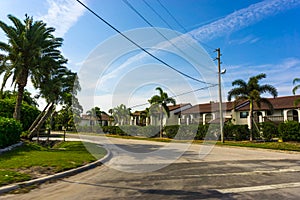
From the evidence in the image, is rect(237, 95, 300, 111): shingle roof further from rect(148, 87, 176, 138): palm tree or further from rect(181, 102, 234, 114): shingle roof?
rect(148, 87, 176, 138): palm tree

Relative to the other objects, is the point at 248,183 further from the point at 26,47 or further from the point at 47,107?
the point at 47,107

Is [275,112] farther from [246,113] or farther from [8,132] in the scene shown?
[8,132]

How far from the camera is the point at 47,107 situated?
23.0 meters

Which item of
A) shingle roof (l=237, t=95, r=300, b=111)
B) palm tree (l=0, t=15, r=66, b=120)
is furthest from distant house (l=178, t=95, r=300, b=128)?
palm tree (l=0, t=15, r=66, b=120)

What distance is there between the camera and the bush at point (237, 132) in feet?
91.5

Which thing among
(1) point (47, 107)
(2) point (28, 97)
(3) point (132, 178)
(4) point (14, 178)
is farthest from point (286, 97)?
(2) point (28, 97)

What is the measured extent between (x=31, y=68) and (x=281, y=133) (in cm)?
2410

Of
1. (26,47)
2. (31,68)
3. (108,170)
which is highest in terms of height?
(26,47)

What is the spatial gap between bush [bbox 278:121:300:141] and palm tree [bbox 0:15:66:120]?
75.0ft

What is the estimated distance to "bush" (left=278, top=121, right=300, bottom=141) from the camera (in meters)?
23.0

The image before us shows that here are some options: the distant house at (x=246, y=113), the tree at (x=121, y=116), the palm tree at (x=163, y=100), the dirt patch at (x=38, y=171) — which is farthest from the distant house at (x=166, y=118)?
the dirt patch at (x=38, y=171)

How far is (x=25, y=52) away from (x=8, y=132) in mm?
6864

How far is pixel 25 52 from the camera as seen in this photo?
18.1 m

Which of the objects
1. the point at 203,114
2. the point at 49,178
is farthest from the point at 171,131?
the point at 49,178
